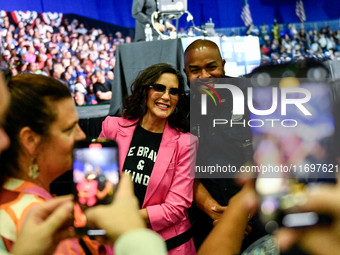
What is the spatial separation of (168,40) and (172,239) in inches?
60.9

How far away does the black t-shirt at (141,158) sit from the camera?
1007 millimetres

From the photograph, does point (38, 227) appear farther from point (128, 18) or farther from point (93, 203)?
point (128, 18)

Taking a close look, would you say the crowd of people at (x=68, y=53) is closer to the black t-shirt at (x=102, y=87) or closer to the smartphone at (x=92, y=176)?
the black t-shirt at (x=102, y=87)

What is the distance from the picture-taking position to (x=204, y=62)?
1.35m

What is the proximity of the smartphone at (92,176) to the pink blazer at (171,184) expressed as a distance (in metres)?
0.52

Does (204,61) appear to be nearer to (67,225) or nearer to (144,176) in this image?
(144,176)

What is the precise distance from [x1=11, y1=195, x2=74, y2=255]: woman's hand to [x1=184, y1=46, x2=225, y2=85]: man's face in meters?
1.02

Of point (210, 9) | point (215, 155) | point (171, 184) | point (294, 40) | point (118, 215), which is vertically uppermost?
point (210, 9)

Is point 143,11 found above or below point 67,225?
above

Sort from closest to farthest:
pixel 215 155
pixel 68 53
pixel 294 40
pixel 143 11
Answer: pixel 215 155 → pixel 143 11 → pixel 68 53 → pixel 294 40

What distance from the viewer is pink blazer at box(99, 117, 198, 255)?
3.20 feet

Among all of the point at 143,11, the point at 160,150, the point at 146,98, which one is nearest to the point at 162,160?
the point at 160,150

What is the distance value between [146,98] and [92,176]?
2.60 feet

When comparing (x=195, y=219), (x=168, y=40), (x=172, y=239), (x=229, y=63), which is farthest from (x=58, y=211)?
(x=229, y=63)
